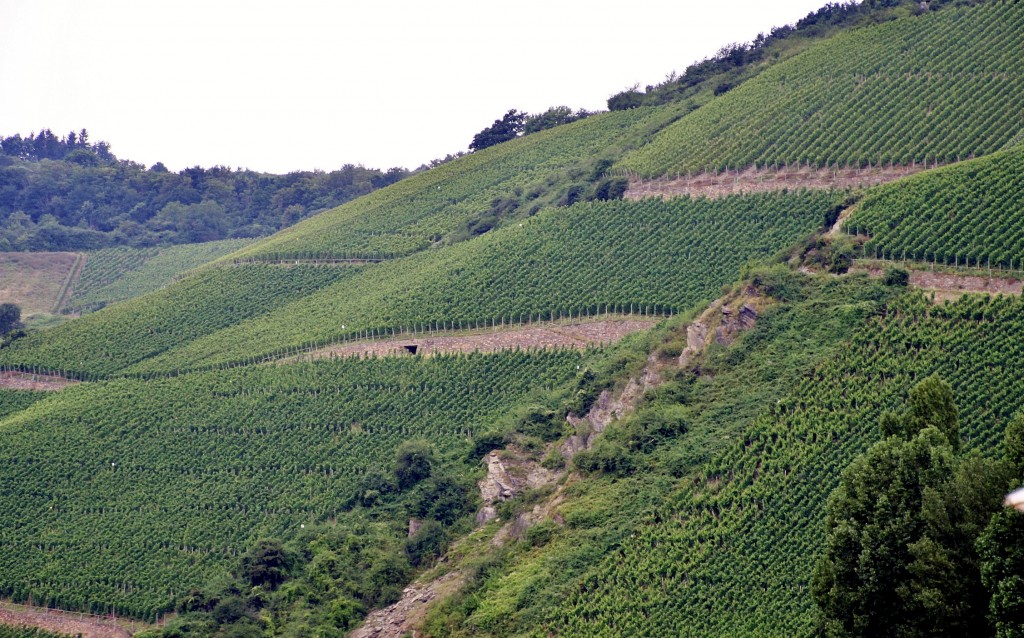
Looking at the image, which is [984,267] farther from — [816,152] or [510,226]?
[510,226]

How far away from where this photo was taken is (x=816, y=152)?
65000 mm

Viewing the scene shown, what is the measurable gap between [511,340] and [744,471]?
20959 millimetres

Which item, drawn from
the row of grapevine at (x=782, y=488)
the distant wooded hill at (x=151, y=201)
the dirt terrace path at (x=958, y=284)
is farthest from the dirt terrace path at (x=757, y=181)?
the distant wooded hill at (x=151, y=201)

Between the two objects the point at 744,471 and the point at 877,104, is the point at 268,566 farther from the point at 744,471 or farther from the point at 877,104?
the point at 877,104

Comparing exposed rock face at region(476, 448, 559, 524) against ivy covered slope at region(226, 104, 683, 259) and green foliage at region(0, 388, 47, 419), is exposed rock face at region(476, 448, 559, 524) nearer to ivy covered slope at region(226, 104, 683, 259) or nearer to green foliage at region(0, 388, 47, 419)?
ivy covered slope at region(226, 104, 683, 259)

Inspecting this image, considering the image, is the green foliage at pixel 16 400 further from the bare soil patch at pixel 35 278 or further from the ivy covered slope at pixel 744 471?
the bare soil patch at pixel 35 278

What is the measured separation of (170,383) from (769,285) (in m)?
32.1

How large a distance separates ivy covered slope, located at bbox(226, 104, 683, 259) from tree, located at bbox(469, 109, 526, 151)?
930 cm

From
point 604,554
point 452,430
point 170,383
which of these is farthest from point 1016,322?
point 170,383

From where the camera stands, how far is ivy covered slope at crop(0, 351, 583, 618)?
53.9 meters

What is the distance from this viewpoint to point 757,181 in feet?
217

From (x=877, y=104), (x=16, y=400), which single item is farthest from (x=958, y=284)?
(x=16, y=400)

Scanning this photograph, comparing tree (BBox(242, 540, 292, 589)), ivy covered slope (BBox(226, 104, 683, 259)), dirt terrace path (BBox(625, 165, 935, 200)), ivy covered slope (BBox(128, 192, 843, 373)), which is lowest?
tree (BBox(242, 540, 292, 589))

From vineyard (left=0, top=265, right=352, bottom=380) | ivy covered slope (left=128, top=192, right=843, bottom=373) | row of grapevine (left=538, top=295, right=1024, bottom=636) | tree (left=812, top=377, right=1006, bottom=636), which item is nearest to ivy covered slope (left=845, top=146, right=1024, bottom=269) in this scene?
ivy covered slope (left=128, top=192, right=843, bottom=373)
